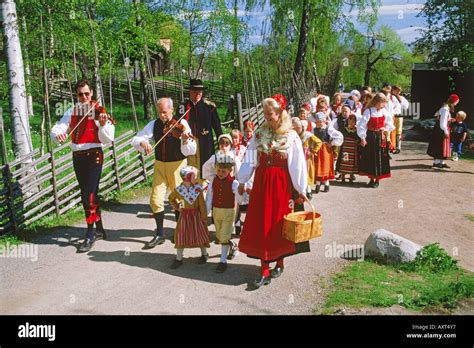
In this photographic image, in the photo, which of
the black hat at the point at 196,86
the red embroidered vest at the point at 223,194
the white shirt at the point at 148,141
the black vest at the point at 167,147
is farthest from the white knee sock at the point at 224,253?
the black hat at the point at 196,86

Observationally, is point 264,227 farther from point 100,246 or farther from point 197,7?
point 197,7

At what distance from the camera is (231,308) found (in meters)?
5.18

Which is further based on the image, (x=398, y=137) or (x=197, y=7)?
(x=197, y=7)

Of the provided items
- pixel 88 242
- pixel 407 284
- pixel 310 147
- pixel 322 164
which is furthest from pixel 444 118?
pixel 88 242

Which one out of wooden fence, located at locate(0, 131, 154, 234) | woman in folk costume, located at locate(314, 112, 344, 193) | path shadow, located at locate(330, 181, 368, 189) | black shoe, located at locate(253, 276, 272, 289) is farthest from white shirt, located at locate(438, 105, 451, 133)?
black shoe, located at locate(253, 276, 272, 289)

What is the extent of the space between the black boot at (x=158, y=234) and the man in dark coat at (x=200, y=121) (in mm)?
895

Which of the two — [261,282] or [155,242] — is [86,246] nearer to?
[155,242]

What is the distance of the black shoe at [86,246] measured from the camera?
685 cm

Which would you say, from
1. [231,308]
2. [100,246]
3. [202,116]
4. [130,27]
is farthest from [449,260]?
[130,27]

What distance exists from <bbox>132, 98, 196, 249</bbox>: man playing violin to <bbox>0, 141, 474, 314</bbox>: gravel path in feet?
1.80

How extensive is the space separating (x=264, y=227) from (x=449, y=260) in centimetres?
238

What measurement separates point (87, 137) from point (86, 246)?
1367mm

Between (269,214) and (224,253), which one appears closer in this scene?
(269,214)

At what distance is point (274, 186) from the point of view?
18.5 ft
